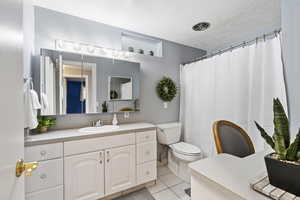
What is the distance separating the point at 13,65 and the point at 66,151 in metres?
1.07

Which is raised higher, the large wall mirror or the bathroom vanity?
the large wall mirror

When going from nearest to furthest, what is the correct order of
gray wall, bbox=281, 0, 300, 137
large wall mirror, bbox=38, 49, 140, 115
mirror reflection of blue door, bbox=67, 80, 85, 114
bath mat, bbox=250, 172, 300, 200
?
1. bath mat, bbox=250, 172, 300, 200
2. gray wall, bbox=281, 0, 300, 137
3. large wall mirror, bbox=38, 49, 140, 115
4. mirror reflection of blue door, bbox=67, 80, 85, 114

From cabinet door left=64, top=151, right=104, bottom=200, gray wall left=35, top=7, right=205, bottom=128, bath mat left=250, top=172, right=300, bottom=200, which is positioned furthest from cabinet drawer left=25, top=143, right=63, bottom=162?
bath mat left=250, top=172, right=300, bottom=200

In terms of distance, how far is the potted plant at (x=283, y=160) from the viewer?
0.52 m

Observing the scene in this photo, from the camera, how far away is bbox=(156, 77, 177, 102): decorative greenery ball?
7.81 feet

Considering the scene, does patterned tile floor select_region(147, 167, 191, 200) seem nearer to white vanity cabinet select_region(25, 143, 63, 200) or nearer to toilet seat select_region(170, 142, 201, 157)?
toilet seat select_region(170, 142, 201, 157)

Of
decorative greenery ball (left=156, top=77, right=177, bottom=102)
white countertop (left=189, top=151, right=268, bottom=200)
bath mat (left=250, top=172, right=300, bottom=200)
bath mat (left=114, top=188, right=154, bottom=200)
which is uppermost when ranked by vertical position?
decorative greenery ball (left=156, top=77, right=177, bottom=102)

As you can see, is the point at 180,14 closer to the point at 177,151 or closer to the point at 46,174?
the point at 177,151

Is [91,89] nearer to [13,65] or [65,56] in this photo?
[65,56]

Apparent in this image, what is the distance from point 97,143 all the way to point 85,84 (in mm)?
816

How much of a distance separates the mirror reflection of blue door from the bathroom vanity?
34cm

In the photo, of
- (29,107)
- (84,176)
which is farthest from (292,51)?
(29,107)

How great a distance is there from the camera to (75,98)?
1.71 m

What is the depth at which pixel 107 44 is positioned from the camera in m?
1.95
